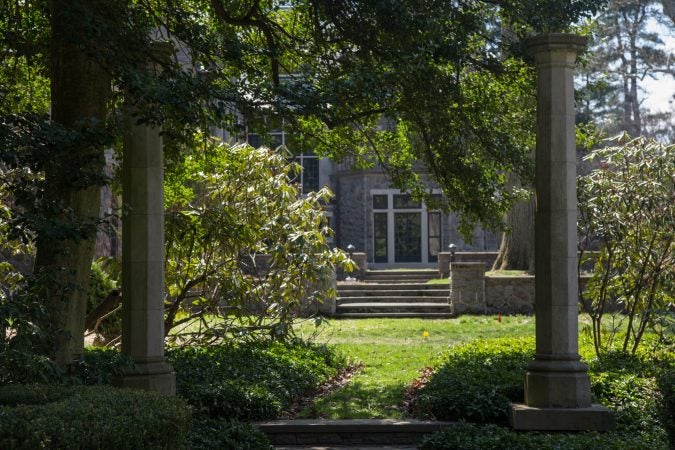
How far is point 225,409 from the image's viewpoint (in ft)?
33.2

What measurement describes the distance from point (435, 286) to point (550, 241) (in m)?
17.6

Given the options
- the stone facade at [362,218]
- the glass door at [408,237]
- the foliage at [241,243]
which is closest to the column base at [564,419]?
the foliage at [241,243]

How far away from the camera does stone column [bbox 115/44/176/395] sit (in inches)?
362

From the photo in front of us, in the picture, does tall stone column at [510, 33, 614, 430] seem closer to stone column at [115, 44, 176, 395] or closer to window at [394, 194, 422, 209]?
stone column at [115, 44, 176, 395]

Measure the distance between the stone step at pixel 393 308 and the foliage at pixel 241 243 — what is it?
10.0 meters

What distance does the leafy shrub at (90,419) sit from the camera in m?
5.70

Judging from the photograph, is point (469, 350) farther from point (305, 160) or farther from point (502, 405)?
point (305, 160)

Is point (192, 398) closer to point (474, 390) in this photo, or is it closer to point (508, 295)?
point (474, 390)

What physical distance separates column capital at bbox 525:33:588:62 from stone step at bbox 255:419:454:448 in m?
3.63

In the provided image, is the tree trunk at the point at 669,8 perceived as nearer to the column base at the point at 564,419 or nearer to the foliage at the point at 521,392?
the foliage at the point at 521,392

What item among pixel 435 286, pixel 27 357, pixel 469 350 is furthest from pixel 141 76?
pixel 435 286

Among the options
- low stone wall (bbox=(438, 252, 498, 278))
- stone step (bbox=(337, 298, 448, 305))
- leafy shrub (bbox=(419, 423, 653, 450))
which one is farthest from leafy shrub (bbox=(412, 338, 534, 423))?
low stone wall (bbox=(438, 252, 498, 278))

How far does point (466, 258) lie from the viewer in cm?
3036

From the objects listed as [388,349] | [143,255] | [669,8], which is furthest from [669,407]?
[669,8]
